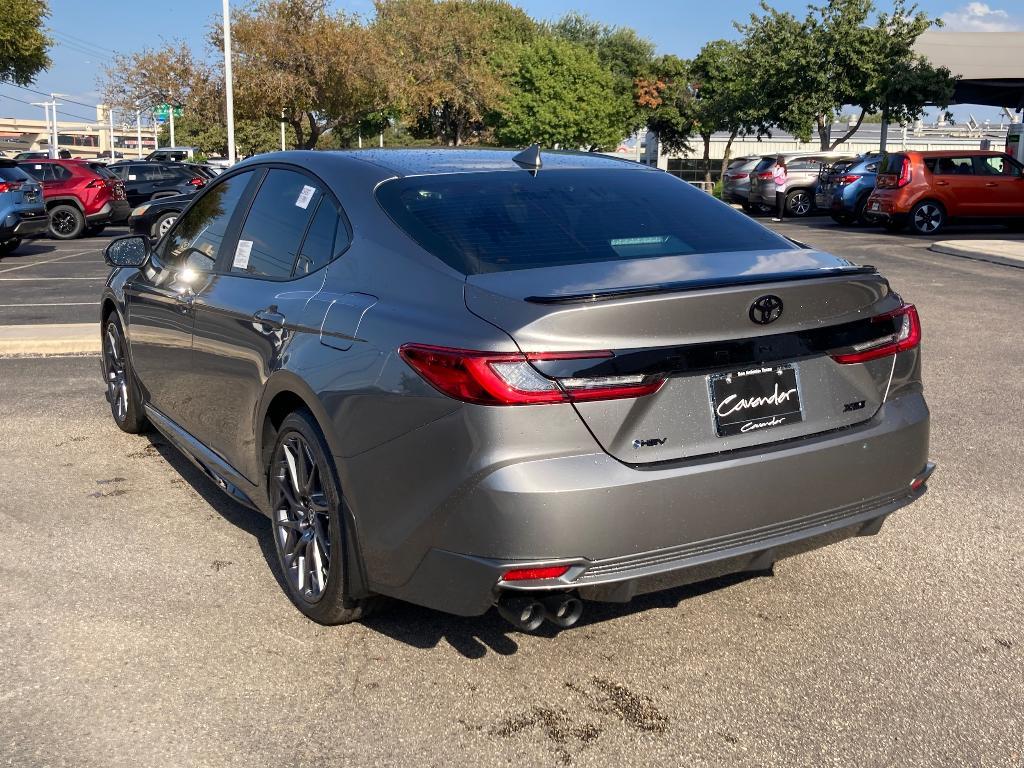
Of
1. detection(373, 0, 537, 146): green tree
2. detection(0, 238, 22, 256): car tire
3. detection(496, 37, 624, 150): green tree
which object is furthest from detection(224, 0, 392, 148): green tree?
detection(496, 37, 624, 150): green tree

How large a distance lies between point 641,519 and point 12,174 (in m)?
19.4

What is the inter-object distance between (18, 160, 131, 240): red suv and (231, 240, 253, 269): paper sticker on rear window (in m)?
21.2

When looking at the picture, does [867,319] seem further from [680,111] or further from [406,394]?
[680,111]

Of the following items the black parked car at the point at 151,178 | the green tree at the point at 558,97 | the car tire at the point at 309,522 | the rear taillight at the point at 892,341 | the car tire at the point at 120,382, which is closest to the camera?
the rear taillight at the point at 892,341

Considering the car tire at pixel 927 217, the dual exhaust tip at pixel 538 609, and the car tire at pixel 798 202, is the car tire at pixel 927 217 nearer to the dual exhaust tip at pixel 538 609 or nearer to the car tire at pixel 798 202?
the car tire at pixel 798 202

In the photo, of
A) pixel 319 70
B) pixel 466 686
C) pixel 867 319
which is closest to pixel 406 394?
pixel 466 686

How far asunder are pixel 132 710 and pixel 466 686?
101 centimetres

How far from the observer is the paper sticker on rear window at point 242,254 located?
181 inches

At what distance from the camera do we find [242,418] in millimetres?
4398

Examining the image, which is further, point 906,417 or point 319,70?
point 319,70

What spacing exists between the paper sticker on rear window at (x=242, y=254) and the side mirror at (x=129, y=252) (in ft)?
4.58

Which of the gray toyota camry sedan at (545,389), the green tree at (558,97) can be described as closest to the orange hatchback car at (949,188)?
the gray toyota camry sedan at (545,389)

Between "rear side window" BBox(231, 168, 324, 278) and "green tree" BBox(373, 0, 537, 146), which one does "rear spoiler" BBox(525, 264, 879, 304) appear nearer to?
"rear side window" BBox(231, 168, 324, 278)

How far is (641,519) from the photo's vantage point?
10.3 feet
